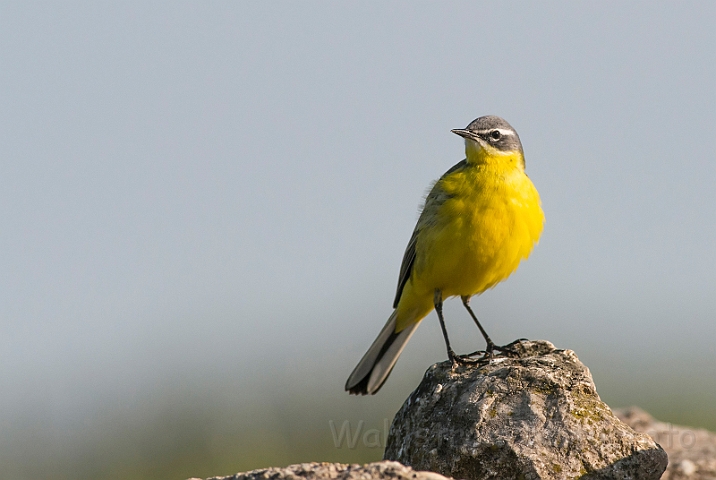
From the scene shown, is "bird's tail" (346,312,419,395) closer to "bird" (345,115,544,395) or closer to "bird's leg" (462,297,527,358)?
"bird" (345,115,544,395)

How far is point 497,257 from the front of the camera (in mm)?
8992

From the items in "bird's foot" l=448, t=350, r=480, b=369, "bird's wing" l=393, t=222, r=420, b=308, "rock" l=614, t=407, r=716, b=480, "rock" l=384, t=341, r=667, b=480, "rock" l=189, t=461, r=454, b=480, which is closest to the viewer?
"rock" l=189, t=461, r=454, b=480

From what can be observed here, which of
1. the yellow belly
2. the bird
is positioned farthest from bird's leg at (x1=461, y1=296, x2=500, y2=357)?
the yellow belly

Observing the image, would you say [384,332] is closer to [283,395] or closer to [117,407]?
[283,395]

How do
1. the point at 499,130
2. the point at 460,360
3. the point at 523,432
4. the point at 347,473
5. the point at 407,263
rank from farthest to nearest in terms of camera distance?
the point at 407,263
the point at 499,130
the point at 460,360
the point at 523,432
the point at 347,473

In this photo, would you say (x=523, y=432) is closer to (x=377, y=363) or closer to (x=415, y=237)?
(x=415, y=237)

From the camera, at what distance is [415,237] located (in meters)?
9.67

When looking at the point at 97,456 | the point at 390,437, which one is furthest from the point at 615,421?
the point at 97,456

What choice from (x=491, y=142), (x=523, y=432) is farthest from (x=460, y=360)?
(x=491, y=142)

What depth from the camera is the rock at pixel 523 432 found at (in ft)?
21.8

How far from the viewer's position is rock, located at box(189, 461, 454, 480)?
17.2 ft

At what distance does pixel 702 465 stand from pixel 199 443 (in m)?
6.93

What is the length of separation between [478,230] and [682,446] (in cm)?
336

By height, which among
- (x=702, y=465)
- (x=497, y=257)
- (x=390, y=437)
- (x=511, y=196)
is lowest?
(x=702, y=465)
